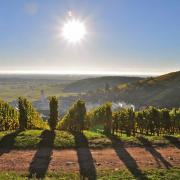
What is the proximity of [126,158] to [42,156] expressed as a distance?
32.3 ft

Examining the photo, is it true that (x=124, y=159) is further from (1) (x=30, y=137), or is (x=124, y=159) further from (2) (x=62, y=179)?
(1) (x=30, y=137)

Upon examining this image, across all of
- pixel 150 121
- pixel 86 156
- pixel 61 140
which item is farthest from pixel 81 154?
pixel 150 121

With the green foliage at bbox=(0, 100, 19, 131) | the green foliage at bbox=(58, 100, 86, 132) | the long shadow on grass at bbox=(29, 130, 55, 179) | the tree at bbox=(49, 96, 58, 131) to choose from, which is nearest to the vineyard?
the long shadow on grass at bbox=(29, 130, 55, 179)

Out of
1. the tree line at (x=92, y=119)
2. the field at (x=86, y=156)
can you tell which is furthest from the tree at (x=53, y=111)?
the field at (x=86, y=156)

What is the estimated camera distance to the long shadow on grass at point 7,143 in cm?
4189

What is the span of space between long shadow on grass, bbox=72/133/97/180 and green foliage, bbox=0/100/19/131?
1645 cm

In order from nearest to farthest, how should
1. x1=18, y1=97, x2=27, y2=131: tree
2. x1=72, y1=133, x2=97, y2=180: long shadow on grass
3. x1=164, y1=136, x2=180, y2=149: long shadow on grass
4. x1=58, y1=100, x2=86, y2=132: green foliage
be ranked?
x1=72, y1=133, x2=97, y2=180: long shadow on grass
x1=164, y1=136, x2=180, y2=149: long shadow on grass
x1=18, y1=97, x2=27, y2=131: tree
x1=58, y1=100, x2=86, y2=132: green foliage

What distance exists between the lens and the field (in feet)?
112

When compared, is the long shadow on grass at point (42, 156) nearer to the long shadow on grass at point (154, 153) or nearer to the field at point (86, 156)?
the field at point (86, 156)

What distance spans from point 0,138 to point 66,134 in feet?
30.9

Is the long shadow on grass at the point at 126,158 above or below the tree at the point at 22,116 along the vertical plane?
below

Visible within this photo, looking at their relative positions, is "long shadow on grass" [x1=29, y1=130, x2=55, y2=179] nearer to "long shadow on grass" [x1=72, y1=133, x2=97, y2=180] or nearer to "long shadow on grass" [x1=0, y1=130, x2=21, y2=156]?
"long shadow on grass" [x1=72, y1=133, x2=97, y2=180]

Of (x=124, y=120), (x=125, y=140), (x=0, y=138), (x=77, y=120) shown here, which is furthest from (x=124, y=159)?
(x=124, y=120)

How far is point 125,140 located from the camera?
47469 mm
